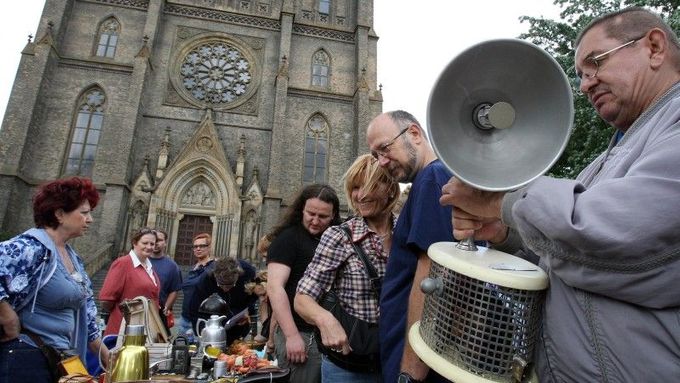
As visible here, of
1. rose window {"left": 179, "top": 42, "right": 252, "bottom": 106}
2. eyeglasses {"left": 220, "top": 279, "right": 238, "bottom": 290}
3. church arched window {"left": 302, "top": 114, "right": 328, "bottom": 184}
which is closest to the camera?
eyeglasses {"left": 220, "top": 279, "right": 238, "bottom": 290}

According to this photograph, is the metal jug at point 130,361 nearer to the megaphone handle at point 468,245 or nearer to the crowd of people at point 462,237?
the crowd of people at point 462,237

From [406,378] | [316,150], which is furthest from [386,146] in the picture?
[316,150]

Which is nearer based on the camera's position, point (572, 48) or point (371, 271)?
point (371, 271)

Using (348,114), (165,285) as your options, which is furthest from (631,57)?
(348,114)

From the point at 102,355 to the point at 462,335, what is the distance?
2820mm

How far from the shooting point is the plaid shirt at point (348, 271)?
2.08m

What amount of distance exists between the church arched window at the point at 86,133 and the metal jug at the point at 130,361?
17.0m

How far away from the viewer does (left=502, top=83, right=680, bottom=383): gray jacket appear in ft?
2.62

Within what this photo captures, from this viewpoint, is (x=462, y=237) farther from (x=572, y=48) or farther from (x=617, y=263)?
(x=572, y=48)

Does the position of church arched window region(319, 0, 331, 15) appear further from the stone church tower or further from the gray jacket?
the gray jacket

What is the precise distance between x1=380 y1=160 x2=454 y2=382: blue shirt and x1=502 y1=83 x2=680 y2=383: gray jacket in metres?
0.62

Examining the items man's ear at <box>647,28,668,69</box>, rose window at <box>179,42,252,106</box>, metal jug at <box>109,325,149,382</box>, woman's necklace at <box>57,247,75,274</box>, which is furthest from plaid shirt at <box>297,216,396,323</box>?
rose window at <box>179,42,252,106</box>

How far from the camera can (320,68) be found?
773 inches

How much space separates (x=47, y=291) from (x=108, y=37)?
1927 centimetres
